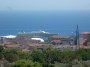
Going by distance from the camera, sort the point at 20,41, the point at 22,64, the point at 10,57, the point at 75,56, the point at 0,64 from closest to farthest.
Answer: the point at 22,64 → the point at 0,64 → the point at 75,56 → the point at 10,57 → the point at 20,41

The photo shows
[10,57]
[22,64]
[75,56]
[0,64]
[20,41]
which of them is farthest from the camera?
[20,41]

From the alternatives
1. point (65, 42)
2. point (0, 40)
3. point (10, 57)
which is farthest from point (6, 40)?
point (10, 57)

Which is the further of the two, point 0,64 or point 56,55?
point 56,55

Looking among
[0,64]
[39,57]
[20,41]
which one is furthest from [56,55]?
[20,41]

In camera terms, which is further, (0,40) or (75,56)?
(0,40)

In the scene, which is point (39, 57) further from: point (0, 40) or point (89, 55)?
point (0, 40)

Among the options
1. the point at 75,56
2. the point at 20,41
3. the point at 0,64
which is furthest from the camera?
the point at 20,41

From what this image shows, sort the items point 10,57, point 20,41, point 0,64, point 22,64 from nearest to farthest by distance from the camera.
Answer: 1. point 22,64
2. point 0,64
3. point 10,57
4. point 20,41

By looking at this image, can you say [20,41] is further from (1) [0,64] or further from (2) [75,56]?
(1) [0,64]

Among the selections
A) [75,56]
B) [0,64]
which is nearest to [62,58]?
[75,56]
